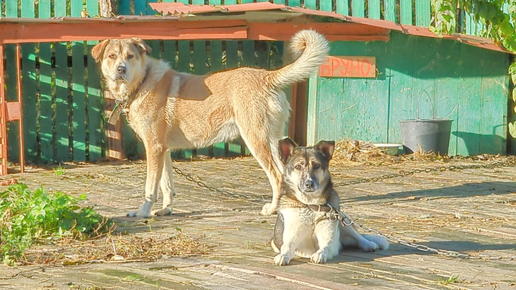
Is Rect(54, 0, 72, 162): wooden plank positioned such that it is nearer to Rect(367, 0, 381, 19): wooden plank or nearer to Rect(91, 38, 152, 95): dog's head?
Rect(91, 38, 152, 95): dog's head

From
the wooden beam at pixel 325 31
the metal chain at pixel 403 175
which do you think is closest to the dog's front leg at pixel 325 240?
the metal chain at pixel 403 175

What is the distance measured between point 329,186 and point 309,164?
25 centimetres

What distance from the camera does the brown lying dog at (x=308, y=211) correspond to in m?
6.23

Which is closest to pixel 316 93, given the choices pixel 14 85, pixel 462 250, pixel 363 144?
pixel 363 144

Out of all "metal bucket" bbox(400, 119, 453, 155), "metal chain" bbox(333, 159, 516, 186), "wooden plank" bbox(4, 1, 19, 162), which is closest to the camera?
"metal chain" bbox(333, 159, 516, 186)

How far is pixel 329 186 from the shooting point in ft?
21.2

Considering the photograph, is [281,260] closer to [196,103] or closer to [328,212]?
[328,212]

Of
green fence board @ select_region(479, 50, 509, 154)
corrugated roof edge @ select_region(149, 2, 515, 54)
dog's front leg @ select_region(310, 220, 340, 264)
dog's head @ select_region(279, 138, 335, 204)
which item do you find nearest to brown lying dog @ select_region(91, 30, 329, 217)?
dog's head @ select_region(279, 138, 335, 204)

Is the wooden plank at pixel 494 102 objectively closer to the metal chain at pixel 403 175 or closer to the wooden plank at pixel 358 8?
the metal chain at pixel 403 175

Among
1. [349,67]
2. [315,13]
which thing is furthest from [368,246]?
[349,67]

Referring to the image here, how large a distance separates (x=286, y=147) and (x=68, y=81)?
7.87 metres

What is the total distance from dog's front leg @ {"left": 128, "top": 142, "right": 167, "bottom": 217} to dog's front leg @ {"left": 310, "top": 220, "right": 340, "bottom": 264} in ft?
9.29

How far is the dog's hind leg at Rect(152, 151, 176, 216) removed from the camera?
888cm

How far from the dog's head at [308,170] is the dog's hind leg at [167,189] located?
2601mm
